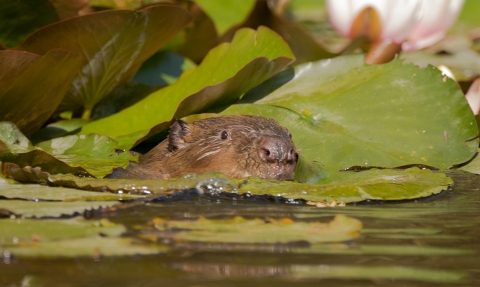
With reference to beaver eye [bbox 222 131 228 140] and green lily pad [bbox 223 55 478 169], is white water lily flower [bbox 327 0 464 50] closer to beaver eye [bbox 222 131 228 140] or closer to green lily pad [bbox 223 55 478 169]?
green lily pad [bbox 223 55 478 169]

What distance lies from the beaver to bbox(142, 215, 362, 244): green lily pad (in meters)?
0.92

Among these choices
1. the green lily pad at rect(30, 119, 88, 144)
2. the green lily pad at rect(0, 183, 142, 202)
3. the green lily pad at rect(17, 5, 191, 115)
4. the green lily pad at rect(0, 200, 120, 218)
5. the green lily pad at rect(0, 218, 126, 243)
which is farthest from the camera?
the green lily pad at rect(30, 119, 88, 144)

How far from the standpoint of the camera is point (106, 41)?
4582 mm

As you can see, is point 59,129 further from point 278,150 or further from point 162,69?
point 278,150

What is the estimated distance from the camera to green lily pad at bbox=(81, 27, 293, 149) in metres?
4.48

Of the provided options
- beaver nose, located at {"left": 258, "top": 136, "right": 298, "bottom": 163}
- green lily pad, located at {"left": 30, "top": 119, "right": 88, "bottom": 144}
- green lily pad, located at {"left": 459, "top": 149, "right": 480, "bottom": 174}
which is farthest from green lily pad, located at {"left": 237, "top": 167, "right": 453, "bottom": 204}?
green lily pad, located at {"left": 30, "top": 119, "right": 88, "bottom": 144}

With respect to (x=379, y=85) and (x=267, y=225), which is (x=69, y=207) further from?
(x=379, y=85)

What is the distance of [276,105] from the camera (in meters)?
4.80

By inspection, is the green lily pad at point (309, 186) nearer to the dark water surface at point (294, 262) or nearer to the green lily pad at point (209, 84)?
the dark water surface at point (294, 262)

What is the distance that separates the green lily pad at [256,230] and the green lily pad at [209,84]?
1.52 meters

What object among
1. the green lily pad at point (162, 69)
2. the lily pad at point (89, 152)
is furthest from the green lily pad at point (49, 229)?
the green lily pad at point (162, 69)

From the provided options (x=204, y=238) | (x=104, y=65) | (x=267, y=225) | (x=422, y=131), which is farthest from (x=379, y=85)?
(x=204, y=238)

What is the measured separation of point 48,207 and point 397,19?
12.4 feet

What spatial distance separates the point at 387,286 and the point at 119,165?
6.83 feet
